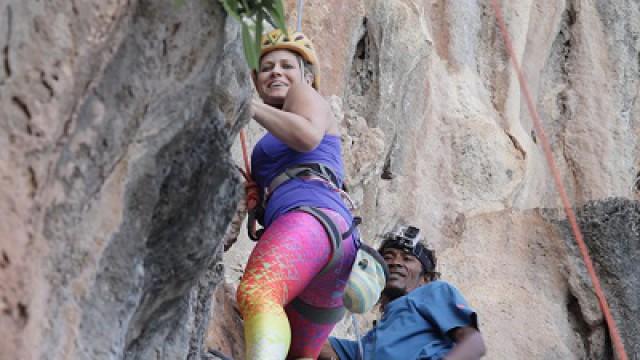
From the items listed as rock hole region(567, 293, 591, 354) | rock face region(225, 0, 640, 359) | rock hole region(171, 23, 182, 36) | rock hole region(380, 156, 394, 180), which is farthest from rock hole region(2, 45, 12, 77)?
rock hole region(567, 293, 591, 354)

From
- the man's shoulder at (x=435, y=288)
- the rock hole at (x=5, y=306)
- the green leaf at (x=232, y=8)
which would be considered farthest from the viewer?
the man's shoulder at (x=435, y=288)

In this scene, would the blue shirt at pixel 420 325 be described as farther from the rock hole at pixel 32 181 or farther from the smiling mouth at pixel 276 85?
the rock hole at pixel 32 181

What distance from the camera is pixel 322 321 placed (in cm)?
412

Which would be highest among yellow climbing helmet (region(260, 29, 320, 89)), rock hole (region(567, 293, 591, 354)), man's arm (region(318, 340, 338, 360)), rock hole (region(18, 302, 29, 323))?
yellow climbing helmet (region(260, 29, 320, 89))

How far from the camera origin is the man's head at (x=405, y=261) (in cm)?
482

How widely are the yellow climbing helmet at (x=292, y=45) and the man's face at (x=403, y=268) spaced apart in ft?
2.82

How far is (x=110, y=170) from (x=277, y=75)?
5.20ft

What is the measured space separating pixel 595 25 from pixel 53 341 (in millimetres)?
8257

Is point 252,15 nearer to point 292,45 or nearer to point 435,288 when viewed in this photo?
point 292,45

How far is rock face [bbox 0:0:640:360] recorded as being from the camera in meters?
2.55

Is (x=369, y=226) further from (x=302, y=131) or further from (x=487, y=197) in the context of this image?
(x=302, y=131)

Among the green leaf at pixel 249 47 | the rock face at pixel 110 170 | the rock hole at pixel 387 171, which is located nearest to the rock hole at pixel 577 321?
the rock hole at pixel 387 171

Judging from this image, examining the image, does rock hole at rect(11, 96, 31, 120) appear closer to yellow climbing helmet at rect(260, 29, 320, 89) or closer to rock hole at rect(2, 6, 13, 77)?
rock hole at rect(2, 6, 13, 77)

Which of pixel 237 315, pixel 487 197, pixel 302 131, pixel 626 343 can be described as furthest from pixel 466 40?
pixel 302 131
